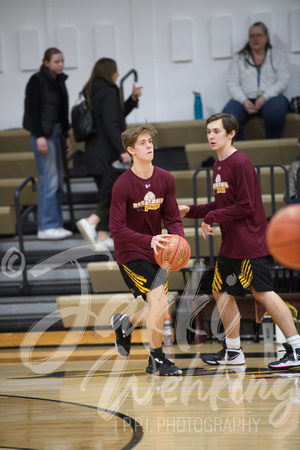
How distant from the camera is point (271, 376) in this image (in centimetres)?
401

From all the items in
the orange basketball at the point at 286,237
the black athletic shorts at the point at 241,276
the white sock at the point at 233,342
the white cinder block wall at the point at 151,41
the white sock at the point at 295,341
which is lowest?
the white sock at the point at 233,342

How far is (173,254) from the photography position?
13.3 feet

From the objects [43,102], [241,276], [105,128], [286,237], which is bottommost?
[241,276]

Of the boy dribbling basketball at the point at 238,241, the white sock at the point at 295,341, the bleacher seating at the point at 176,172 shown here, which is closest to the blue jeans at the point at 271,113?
the bleacher seating at the point at 176,172

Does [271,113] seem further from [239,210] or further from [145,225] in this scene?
[145,225]

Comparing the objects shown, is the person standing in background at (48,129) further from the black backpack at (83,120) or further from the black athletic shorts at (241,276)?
the black athletic shorts at (241,276)

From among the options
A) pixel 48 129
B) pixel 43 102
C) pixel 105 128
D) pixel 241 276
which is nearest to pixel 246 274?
pixel 241 276

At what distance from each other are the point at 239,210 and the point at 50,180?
2892 millimetres

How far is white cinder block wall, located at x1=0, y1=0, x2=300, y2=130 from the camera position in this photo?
812cm

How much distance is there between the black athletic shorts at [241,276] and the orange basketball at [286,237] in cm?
110

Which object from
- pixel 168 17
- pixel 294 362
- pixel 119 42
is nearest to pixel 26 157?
pixel 119 42

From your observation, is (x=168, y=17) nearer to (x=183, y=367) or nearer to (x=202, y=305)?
(x=202, y=305)

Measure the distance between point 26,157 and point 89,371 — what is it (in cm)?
374

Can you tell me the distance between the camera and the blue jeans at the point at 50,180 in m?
6.65
